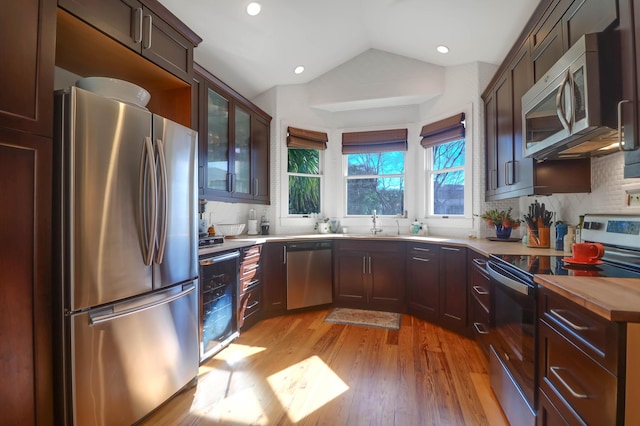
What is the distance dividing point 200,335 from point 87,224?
1.27 meters

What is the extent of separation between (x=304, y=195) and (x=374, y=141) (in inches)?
48.7

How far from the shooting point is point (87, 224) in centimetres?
140

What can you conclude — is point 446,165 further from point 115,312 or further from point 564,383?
point 115,312

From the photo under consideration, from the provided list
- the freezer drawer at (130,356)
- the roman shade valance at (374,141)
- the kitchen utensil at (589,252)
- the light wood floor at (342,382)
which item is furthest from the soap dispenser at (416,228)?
the freezer drawer at (130,356)

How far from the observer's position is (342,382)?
209 cm

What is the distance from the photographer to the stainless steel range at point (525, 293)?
1.40 metres

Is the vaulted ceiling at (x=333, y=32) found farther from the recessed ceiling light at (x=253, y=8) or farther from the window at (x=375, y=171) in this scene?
the window at (x=375, y=171)

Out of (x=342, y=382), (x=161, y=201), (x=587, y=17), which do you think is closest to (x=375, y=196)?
(x=342, y=382)

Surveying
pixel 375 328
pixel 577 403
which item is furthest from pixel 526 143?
pixel 375 328

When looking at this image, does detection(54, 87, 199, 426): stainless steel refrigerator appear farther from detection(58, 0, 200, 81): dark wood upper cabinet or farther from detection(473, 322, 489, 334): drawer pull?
detection(473, 322, 489, 334): drawer pull

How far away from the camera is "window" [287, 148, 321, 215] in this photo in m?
4.21

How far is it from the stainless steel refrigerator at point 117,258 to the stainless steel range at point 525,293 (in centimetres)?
192

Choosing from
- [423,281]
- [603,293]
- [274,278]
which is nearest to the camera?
[603,293]

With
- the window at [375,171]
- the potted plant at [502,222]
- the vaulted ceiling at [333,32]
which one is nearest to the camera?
the vaulted ceiling at [333,32]
